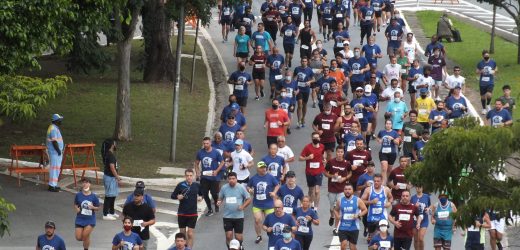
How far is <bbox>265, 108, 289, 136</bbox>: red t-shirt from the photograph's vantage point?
29.5 metres

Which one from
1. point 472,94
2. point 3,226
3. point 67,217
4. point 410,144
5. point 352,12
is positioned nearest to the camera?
point 3,226

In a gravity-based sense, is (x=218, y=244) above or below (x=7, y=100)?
below

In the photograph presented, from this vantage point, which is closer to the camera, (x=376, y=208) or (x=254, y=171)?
(x=376, y=208)

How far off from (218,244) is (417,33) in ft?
84.5

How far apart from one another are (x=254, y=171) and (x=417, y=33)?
792 inches

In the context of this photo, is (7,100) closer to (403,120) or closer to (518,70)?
(403,120)

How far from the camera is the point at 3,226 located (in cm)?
1706

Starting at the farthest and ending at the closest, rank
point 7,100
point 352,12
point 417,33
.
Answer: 1. point 352,12
2. point 417,33
3. point 7,100

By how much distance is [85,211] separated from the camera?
74.5 ft

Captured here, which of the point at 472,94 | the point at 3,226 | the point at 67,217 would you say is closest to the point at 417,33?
the point at 472,94

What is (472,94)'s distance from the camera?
37469 millimetres

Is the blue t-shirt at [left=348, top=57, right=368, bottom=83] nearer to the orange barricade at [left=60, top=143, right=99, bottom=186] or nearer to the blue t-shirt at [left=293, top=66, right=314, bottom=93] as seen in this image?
the blue t-shirt at [left=293, top=66, right=314, bottom=93]

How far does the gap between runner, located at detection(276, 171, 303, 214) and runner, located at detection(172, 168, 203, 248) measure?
1488 mm

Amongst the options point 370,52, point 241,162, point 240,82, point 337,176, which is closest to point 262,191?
point 337,176
